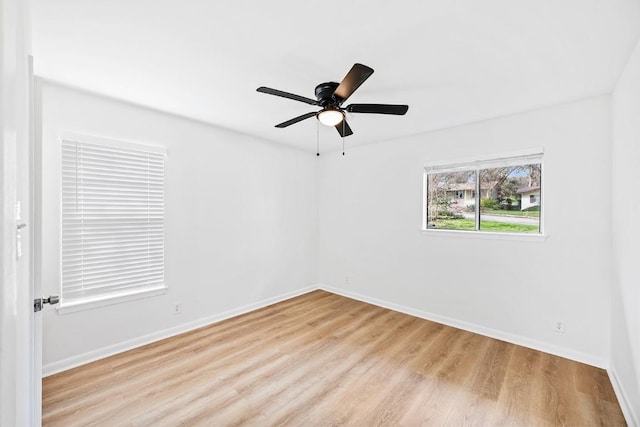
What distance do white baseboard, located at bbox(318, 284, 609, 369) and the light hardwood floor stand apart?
0.08 m

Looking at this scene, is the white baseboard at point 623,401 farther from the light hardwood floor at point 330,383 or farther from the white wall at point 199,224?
the white wall at point 199,224

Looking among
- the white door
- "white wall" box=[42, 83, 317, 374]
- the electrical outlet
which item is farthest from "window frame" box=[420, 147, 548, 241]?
the white door

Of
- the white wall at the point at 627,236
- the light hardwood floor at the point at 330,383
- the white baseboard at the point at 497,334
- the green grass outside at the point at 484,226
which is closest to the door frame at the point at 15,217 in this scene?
the light hardwood floor at the point at 330,383

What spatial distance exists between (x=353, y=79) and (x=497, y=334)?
3096 millimetres

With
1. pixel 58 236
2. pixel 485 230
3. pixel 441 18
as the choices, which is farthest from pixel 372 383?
pixel 58 236

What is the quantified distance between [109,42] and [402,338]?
3.60 meters

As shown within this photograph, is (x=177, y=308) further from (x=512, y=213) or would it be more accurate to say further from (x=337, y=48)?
(x=512, y=213)

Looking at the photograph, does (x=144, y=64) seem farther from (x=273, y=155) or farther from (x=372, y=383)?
(x=372, y=383)

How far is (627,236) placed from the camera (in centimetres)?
195

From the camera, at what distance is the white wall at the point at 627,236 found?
5.75ft

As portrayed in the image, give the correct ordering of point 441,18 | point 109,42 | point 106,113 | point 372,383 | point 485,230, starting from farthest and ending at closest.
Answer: point 485,230, point 106,113, point 372,383, point 109,42, point 441,18

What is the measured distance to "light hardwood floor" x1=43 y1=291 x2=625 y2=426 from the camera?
1.90 meters

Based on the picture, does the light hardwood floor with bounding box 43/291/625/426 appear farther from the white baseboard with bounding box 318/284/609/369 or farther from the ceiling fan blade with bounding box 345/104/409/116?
the ceiling fan blade with bounding box 345/104/409/116

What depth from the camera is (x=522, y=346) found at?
285 cm
